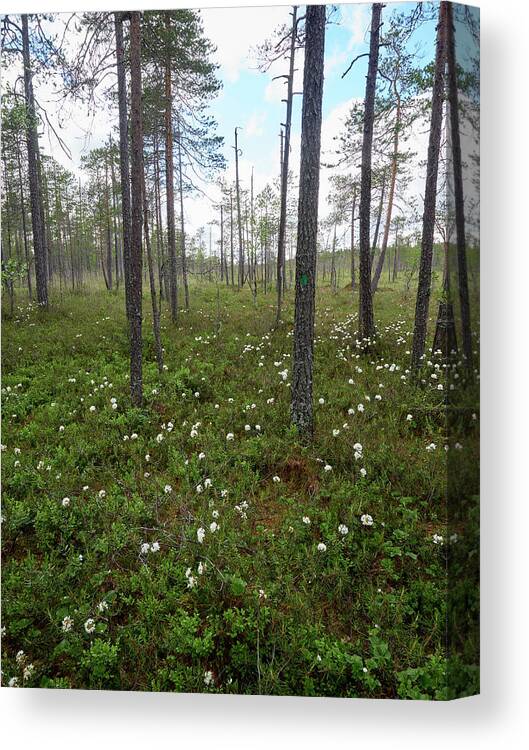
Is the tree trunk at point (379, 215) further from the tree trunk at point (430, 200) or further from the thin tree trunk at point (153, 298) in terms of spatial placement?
the thin tree trunk at point (153, 298)

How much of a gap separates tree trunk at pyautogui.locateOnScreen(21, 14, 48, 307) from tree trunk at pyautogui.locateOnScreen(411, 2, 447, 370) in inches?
125

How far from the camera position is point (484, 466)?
8.56 ft

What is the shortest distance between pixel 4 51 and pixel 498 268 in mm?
4250

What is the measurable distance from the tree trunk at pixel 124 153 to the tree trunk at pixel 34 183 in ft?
2.23

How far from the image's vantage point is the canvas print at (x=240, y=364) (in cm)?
236

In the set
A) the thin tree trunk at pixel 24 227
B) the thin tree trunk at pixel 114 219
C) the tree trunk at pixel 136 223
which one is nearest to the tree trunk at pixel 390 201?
the tree trunk at pixel 136 223

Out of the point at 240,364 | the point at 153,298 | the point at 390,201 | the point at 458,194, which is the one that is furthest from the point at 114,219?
the point at 458,194

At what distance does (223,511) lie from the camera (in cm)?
278

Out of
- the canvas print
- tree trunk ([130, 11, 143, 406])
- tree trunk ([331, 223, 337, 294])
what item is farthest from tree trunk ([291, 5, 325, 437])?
tree trunk ([130, 11, 143, 406])

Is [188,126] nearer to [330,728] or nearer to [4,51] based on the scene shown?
[4,51]

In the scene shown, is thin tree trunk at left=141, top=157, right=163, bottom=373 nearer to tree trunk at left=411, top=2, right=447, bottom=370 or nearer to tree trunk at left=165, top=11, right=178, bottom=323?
tree trunk at left=165, top=11, right=178, bottom=323

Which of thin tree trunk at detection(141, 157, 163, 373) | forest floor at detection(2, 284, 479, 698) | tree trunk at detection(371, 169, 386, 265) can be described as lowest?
forest floor at detection(2, 284, 479, 698)

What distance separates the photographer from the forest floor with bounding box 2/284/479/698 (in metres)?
2.27

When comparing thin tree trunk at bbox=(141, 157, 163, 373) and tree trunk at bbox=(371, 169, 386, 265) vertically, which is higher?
tree trunk at bbox=(371, 169, 386, 265)
